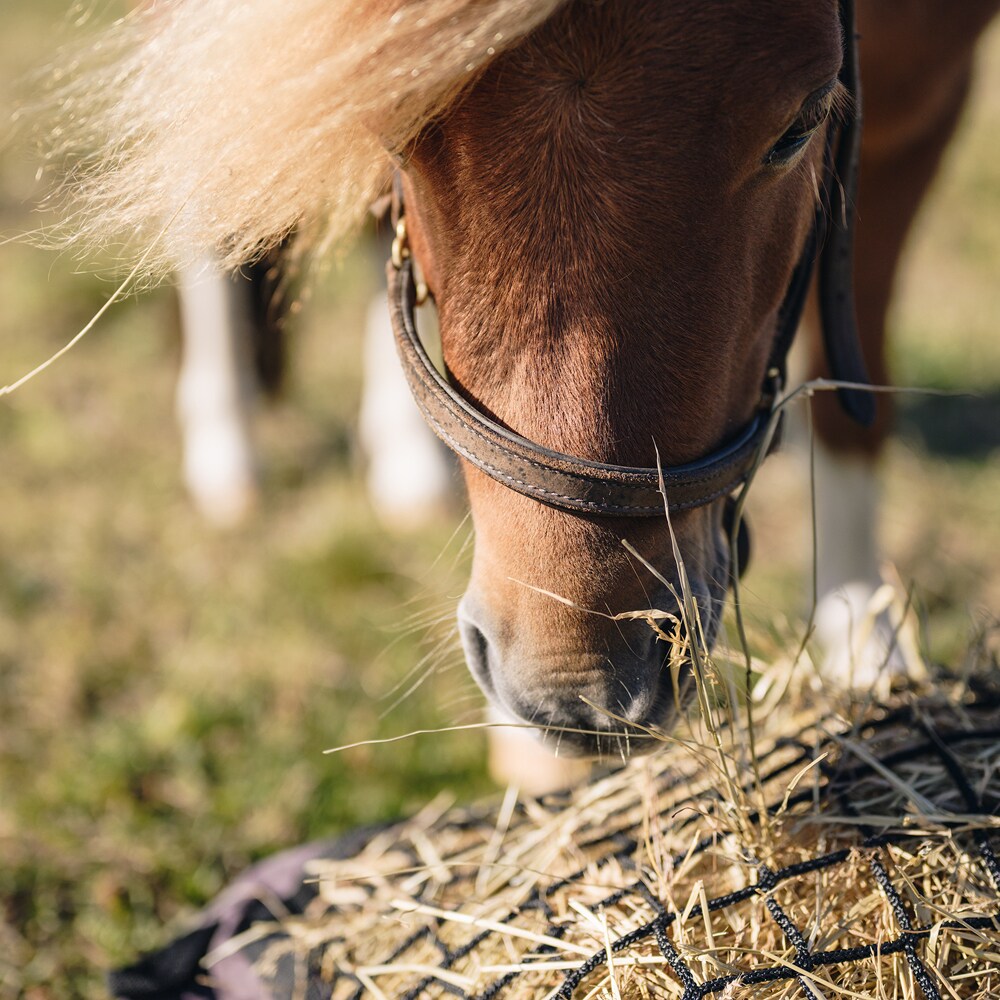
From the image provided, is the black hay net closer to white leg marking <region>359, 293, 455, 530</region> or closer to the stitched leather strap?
the stitched leather strap

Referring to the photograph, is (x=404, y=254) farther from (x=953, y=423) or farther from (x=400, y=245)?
(x=953, y=423)

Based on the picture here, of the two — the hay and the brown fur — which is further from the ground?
the brown fur

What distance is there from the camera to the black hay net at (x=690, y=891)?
952 mm

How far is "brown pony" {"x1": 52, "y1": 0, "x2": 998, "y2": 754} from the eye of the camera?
2.82ft

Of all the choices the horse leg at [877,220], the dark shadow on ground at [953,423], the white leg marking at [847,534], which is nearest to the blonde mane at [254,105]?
the horse leg at [877,220]

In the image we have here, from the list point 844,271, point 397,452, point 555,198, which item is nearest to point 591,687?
point 555,198

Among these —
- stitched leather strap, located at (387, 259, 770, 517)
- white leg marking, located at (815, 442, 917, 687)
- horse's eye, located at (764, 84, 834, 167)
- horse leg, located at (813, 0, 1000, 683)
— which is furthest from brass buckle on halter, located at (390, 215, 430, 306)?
white leg marking, located at (815, 442, 917, 687)

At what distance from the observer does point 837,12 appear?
946 millimetres

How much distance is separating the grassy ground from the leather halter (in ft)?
0.94

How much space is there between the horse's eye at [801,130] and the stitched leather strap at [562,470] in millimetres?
319

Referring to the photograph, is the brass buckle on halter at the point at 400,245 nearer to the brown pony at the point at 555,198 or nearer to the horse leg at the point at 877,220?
the brown pony at the point at 555,198

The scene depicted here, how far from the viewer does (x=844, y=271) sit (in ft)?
4.72

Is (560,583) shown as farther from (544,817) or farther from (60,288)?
(60,288)

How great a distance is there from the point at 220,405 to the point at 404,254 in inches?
65.5
